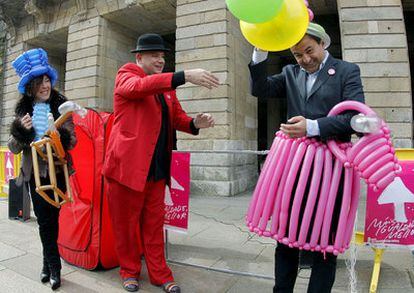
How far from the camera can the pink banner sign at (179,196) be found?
3393mm

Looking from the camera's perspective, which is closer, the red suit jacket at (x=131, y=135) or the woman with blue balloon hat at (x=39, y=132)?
the red suit jacket at (x=131, y=135)

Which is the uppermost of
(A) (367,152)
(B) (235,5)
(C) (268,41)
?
(B) (235,5)

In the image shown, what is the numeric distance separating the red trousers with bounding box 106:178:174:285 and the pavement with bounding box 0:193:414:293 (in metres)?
0.17

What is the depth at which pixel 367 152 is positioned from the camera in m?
1.50

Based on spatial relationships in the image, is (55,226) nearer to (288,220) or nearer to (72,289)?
(72,289)

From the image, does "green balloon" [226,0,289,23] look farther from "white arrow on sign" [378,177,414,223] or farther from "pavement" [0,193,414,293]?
"pavement" [0,193,414,293]

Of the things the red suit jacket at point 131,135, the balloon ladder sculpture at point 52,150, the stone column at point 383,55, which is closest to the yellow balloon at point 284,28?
the red suit jacket at point 131,135

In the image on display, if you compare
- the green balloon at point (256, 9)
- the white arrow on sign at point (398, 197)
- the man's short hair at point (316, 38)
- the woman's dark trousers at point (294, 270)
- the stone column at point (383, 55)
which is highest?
the stone column at point (383, 55)

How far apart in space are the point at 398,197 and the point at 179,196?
1.97 metres

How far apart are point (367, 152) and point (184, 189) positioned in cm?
218

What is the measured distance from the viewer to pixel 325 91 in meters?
1.79

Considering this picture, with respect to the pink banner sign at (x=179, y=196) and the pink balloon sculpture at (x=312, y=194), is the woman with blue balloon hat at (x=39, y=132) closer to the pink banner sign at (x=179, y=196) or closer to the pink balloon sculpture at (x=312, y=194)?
the pink banner sign at (x=179, y=196)

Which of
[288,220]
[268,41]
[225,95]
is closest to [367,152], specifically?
[288,220]

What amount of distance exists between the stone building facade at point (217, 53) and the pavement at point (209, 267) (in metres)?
3.50
